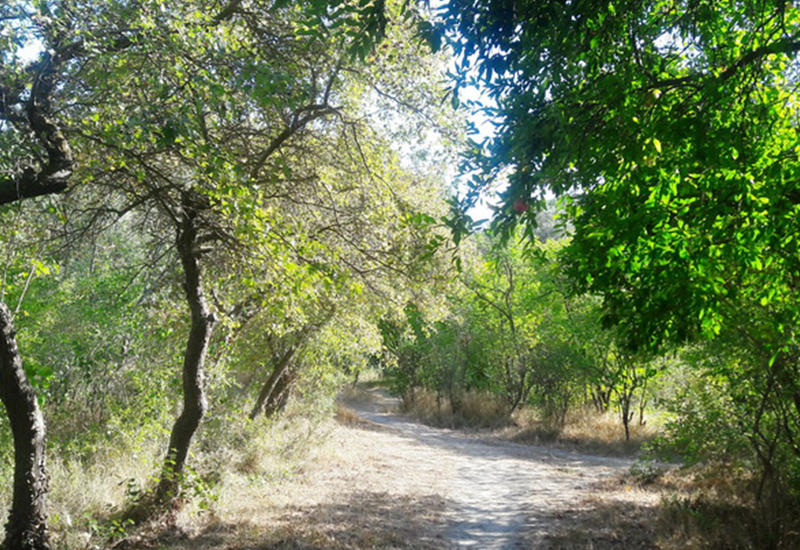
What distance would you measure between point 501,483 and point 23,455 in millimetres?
8212

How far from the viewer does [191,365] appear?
6801 millimetres

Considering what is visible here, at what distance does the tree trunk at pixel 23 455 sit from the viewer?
4566 millimetres

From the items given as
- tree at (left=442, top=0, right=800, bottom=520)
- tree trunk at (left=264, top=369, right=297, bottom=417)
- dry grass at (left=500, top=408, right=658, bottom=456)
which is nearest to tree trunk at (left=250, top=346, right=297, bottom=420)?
tree trunk at (left=264, top=369, right=297, bottom=417)

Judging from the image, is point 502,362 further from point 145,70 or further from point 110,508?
point 145,70

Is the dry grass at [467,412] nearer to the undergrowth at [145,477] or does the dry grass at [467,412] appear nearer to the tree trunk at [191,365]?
the undergrowth at [145,477]

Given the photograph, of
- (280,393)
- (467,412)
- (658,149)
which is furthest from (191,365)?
(467,412)

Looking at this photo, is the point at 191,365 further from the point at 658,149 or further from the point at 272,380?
the point at 272,380

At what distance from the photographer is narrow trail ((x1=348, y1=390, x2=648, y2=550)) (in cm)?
685

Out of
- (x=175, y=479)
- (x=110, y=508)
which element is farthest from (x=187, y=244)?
(x=110, y=508)

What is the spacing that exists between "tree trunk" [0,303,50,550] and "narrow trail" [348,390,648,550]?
4503 millimetres

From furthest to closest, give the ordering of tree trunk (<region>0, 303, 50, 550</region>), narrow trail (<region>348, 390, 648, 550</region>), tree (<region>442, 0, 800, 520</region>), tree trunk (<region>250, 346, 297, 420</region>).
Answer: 1. tree trunk (<region>250, 346, 297, 420</region>)
2. narrow trail (<region>348, 390, 648, 550</region>)
3. tree trunk (<region>0, 303, 50, 550</region>)
4. tree (<region>442, 0, 800, 520</region>)

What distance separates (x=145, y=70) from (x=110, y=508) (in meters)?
5.62

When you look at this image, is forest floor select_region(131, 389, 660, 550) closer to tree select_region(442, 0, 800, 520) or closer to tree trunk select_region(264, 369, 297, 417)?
tree trunk select_region(264, 369, 297, 417)

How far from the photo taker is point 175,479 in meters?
6.41
